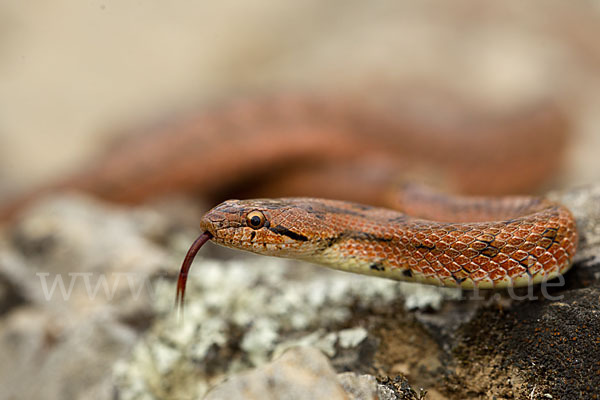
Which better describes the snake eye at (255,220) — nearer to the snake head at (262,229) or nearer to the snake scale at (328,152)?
the snake head at (262,229)

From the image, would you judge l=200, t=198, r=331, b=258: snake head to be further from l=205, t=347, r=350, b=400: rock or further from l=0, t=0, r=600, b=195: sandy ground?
l=0, t=0, r=600, b=195: sandy ground

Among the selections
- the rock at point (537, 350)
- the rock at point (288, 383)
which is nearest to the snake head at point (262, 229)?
the rock at point (288, 383)

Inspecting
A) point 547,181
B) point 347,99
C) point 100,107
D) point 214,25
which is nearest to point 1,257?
point 347,99

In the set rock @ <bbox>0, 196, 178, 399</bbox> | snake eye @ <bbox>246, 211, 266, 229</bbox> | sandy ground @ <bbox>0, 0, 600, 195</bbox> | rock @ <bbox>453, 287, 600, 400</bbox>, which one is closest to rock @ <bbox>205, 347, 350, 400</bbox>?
rock @ <bbox>453, 287, 600, 400</bbox>

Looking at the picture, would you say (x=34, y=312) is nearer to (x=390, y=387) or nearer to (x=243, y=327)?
(x=243, y=327)

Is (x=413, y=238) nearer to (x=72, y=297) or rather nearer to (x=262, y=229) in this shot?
(x=262, y=229)

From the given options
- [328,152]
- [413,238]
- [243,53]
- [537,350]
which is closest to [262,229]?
[413,238]

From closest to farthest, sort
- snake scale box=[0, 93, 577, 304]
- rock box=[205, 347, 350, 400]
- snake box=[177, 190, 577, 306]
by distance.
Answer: rock box=[205, 347, 350, 400], snake box=[177, 190, 577, 306], snake scale box=[0, 93, 577, 304]
